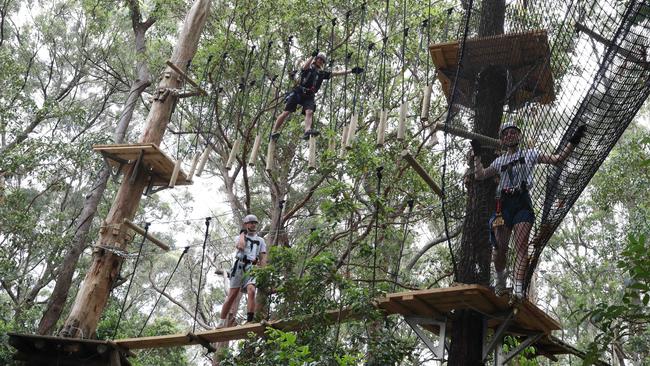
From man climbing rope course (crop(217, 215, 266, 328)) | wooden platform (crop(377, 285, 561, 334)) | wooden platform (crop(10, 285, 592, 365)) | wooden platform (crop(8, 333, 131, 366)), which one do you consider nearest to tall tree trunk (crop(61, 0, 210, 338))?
wooden platform (crop(8, 333, 131, 366))

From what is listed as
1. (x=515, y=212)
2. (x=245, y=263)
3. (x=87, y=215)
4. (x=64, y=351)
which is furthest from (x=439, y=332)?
(x=87, y=215)

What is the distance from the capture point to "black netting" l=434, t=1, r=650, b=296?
266 cm

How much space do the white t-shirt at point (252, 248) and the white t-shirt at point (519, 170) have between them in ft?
7.85

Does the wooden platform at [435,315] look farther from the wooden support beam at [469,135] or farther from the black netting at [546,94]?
the wooden support beam at [469,135]

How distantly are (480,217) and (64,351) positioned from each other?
3222mm

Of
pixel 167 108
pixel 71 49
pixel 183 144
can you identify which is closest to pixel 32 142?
pixel 183 144

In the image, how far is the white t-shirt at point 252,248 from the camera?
16.8 feet

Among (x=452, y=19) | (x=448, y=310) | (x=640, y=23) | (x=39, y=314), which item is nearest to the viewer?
(x=640, y=23)

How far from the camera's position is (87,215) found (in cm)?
875

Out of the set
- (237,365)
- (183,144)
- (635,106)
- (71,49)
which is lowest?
(237,365)

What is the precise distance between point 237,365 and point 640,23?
313cm

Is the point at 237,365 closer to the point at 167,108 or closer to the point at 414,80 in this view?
the point at 167,108

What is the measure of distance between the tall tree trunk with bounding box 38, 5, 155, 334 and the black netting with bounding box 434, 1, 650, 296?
444cm

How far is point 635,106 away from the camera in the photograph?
110 inches
